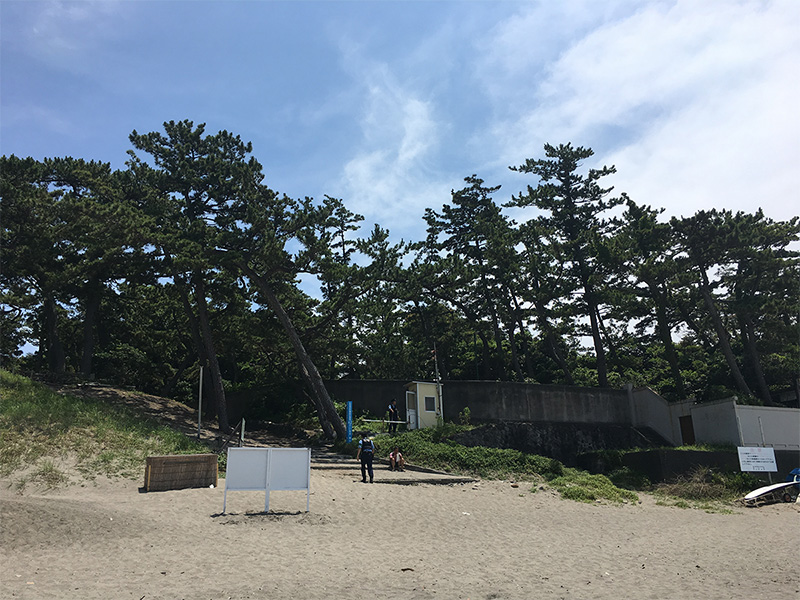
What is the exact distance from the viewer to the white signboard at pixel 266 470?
12.1 metres

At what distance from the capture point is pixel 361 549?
33.6 ft

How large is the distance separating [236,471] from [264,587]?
4.37 metres

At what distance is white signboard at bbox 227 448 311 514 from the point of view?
39.9 ft

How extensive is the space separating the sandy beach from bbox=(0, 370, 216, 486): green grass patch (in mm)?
1347

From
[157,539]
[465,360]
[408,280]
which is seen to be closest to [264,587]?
[157,539]

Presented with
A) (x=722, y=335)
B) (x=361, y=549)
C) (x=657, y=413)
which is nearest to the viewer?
(x=361, y=549)

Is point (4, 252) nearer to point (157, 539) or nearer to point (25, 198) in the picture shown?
point (25, 198)

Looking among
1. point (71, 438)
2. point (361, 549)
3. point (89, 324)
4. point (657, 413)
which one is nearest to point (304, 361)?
point (71, 438)

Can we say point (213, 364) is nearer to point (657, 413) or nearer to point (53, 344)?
point (53, 344)

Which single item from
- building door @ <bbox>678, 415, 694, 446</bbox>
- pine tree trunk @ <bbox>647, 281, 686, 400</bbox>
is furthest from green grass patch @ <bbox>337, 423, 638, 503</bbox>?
pine tree trunk @ <bbox>647, 281, 686, 400</bbox>

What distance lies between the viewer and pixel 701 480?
67.1ft

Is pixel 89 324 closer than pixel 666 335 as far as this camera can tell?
Yes

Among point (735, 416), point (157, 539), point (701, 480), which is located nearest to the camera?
point (157, 539)

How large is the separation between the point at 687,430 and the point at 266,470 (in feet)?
69.0
